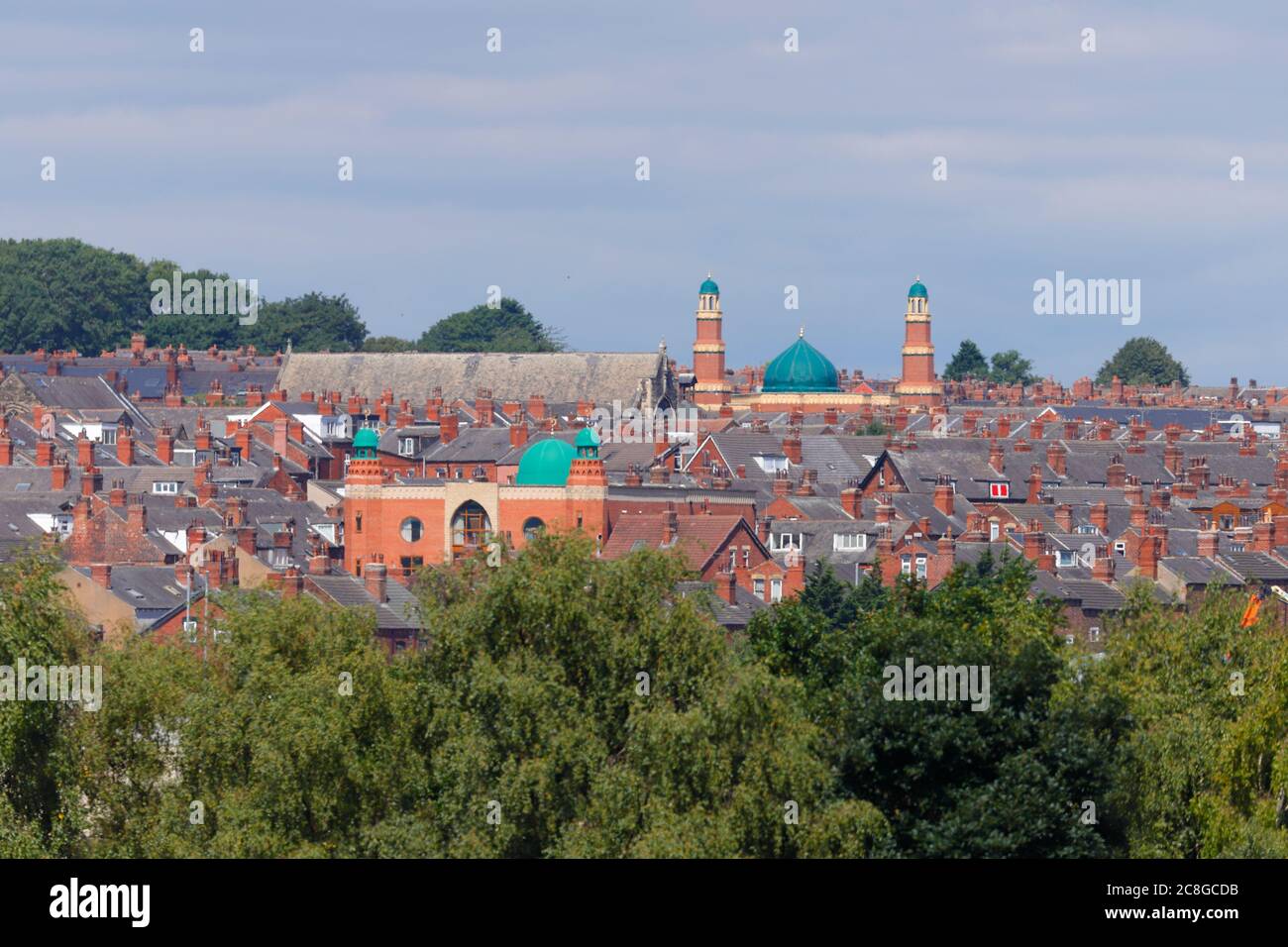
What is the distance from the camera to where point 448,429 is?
138250 mm

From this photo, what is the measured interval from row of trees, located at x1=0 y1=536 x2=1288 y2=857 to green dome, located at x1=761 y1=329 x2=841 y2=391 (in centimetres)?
13364

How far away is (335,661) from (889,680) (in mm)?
9106

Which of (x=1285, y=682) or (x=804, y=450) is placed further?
(x=804, y=450)

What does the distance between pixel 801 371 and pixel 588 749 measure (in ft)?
467

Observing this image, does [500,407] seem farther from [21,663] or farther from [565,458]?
[21,663]

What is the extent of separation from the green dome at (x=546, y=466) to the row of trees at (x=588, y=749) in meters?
58.6

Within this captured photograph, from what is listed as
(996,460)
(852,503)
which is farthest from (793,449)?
(852,503)

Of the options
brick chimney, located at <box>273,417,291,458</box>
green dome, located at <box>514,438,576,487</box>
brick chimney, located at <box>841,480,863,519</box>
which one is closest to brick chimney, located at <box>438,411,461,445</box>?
brick chimney, located at <box>273,417,291,458</box>

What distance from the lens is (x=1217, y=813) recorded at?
46031 millimetres

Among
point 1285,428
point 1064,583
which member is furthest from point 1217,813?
point 1285,428

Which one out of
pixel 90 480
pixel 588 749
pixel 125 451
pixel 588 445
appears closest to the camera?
pixel 588 749

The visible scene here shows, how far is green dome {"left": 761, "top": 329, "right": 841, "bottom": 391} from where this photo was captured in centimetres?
18388

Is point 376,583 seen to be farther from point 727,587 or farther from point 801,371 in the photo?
point 801,371

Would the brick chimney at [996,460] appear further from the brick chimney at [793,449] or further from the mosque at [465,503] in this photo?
the mosque at [465,503]
